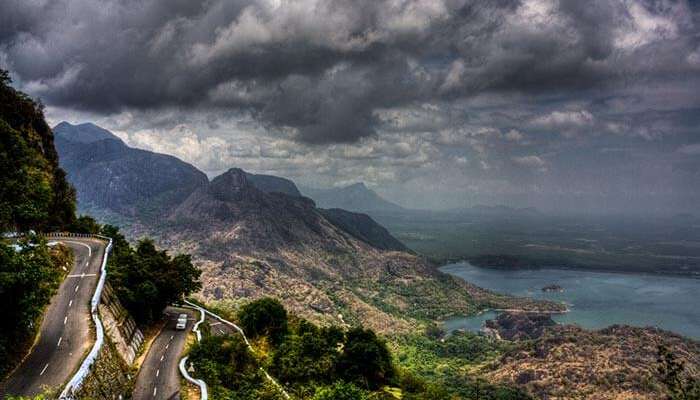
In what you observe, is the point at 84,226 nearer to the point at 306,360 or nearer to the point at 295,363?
the point at 295,363

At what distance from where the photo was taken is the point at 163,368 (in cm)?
3531

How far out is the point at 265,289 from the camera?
19762 centimetres

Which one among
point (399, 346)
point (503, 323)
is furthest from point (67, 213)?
point (503, 323)

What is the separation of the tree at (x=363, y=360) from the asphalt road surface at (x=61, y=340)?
83.6 feet

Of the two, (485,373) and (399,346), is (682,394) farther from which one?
(399,346)

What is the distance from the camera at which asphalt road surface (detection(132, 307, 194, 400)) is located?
3042 centimetres

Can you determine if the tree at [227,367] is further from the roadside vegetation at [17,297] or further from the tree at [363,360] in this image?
the roadside vegetation at [17,297]

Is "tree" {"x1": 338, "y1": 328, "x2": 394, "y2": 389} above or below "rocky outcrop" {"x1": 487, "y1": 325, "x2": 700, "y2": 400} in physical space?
above

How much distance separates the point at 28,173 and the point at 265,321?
31.7 m

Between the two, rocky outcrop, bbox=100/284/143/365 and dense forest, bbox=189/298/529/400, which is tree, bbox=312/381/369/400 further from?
rocky outcrop, bbox=100/284/143/365

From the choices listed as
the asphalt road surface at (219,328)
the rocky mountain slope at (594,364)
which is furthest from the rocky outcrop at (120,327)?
the rocky mountain slope at (594,364)

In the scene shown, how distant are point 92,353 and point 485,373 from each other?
110 metres

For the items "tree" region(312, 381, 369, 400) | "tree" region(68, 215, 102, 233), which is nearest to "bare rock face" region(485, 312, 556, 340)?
"tree" region(68, 215, 102, 233)

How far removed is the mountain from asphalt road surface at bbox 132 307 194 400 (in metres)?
17.4
